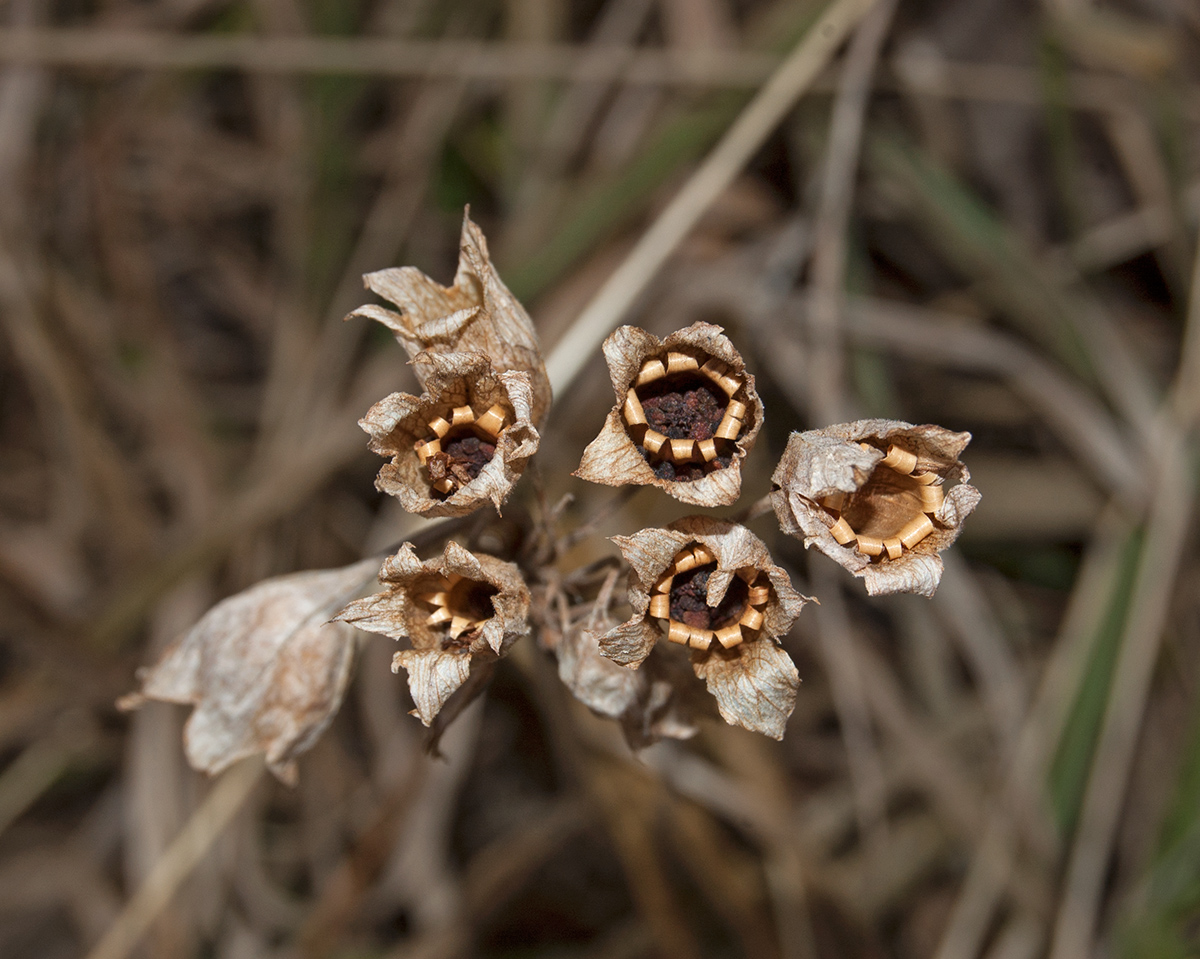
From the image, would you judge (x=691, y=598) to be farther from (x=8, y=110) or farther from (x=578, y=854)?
(x=8, y=110)

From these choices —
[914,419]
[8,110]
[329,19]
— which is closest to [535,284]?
[329,19]

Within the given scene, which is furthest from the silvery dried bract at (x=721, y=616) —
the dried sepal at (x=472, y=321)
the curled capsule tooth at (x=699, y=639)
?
the dried sepal at (x=472, y=321)

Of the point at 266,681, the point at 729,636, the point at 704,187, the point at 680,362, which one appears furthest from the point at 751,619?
the point at 704,187

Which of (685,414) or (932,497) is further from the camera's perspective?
(685,414)

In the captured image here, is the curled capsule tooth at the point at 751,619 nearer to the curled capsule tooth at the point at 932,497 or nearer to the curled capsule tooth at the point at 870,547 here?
the curled capsule tooth at the point at 870,547

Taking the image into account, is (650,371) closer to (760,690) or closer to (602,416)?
(760,690)

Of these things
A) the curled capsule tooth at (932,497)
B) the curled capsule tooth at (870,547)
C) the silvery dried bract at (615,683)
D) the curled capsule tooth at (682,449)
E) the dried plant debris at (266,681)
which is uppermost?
the curled capsule tooth at (932,497)
